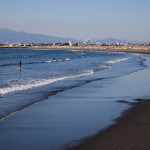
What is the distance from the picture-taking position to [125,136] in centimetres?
979

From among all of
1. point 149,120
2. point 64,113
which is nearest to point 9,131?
point 64,113

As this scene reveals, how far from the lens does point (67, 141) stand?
9.37m

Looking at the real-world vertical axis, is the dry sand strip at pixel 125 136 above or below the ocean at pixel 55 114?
above

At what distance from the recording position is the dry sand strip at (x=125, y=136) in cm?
874

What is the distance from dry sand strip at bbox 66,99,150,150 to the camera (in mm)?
8742

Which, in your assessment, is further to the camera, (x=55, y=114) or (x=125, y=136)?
(x=55, y=114)

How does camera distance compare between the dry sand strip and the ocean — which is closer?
the dry sand strip

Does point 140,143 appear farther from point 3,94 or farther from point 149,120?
point 3,94

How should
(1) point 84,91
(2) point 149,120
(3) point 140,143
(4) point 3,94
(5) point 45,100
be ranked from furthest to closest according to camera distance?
(1) point 84,91 < (4) point 3,94 < (5) point 45,100 < (2) point 149,120 < (3) point 140,143

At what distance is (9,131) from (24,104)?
5185mm

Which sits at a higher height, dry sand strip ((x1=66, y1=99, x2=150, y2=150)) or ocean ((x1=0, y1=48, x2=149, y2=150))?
dry sand strip ((x1=66, y1=99, x2=150, y2=150))

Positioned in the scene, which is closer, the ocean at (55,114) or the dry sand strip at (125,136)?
the dry sand strip at (125,136)

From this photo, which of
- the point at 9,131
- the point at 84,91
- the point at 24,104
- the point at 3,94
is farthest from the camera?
the point at 84,91

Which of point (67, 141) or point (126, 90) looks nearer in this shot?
point (67, 141)
